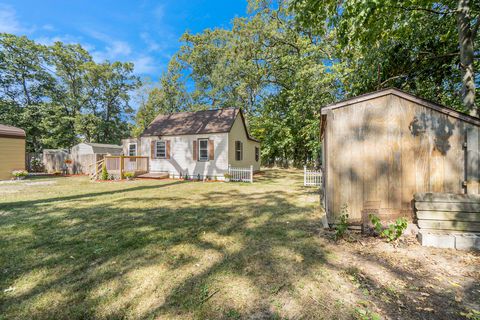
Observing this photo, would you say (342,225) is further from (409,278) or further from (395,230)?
(409,278)

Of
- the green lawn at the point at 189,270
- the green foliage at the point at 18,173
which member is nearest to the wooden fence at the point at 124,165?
the green foliage at the point at 18,173

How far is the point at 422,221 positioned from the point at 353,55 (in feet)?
26.7

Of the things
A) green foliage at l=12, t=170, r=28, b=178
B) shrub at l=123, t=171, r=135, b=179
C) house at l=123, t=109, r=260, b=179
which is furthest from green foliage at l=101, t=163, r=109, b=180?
green foliage at l=12, t=170, r=28, b=178

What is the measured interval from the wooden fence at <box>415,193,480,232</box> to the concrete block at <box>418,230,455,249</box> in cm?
19

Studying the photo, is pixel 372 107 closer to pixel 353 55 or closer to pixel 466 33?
pixel 466 33

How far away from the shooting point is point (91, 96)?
28500 millimetres

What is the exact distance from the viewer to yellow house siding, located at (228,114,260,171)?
13.9 meters

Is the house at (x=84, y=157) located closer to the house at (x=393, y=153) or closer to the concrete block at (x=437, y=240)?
the house at (x=393, y=153)

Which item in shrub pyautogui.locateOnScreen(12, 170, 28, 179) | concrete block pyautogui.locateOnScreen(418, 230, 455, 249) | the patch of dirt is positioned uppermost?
shrub pyautogui.locateOnScreen(12, 170, 28, 179)

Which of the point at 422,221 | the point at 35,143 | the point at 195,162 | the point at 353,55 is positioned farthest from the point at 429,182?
the point at 35,143

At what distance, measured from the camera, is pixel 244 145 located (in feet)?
53.8

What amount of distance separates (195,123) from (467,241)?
Answer: 46.4 ft

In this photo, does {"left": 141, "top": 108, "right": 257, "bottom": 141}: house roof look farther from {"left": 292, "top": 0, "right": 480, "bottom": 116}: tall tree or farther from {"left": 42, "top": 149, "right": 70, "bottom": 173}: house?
{"left": 42, "top": 149, "right": 70, "bottom": 173}: house

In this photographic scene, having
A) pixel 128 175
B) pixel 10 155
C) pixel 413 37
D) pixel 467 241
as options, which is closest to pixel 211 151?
pixel 128 175
